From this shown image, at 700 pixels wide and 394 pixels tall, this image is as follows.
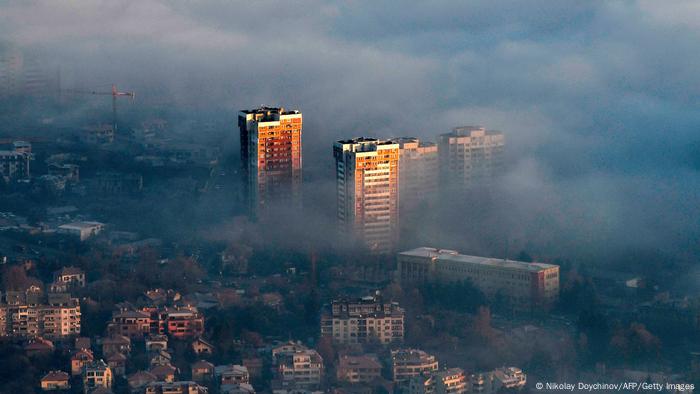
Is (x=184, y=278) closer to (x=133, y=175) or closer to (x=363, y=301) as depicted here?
(x=363, y=301)

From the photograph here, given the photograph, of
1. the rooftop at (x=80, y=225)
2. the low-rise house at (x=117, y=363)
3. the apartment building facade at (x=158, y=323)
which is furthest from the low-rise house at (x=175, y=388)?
the rooftop at (x=80, y=225)

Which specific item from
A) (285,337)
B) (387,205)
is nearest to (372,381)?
(285,337)

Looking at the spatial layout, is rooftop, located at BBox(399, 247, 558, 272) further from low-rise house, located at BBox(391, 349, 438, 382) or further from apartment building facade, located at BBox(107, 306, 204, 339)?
low-rise house, located at BBox(391, 349, 438, 382)

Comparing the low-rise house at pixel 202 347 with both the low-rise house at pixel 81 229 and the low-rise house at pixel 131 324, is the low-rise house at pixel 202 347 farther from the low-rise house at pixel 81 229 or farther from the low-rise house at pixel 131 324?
the low-rise house at pixel 81 229

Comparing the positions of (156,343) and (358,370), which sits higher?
(156,343)

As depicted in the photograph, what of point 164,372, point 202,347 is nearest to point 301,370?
point 164,372

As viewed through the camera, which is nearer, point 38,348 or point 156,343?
point 38,348

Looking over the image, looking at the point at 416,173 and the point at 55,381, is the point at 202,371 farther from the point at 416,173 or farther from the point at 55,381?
the point at 416,173

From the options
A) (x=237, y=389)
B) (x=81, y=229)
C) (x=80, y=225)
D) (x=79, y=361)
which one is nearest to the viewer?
(x=237, y=389)
